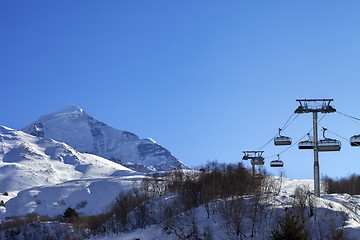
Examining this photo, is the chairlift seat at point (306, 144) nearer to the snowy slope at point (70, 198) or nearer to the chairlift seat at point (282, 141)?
the chairlift seat at point (282, 141)

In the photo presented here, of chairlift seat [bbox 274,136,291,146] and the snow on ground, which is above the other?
chairlift seat [bbox 274,136,291,146]

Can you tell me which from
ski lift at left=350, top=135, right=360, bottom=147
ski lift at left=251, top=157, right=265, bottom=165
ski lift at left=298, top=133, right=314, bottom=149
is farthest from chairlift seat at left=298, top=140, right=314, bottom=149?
ski lift at left=251, top=157, right=265, bottom=165

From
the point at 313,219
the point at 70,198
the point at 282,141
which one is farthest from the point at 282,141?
the point at 70,198

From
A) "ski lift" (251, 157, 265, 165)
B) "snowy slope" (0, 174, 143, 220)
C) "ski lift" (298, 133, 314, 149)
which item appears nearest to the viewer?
"ski lift" (298, 133, 314, 149)

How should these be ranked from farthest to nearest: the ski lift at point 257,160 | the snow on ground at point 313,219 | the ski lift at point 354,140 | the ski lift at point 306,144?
the ski lift at point 257,160, the snow on ground at point 313,219, the ski lift at point 306,144, the ski lift at point 354,140

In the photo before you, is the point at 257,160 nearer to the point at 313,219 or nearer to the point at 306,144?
the point at 313,219

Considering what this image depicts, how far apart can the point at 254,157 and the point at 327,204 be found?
37.7 ft

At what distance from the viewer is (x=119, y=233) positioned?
8994 cm

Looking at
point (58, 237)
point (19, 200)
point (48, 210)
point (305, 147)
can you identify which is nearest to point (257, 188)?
point (305, 147)

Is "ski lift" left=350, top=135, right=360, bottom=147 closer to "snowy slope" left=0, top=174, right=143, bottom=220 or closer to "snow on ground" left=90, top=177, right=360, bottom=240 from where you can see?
"snow on ground" left=90, top=177, right=360, bottom=240

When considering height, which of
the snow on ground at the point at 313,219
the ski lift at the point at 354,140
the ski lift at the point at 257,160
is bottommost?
the snow on ground at the point at 313,219

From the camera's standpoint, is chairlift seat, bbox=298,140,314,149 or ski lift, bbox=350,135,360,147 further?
chairlift seat, bbox=298,140,314,149

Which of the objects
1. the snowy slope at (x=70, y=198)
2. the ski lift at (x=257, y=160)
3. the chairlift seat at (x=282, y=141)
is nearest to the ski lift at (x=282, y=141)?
the chairlift seat at (x=282, y=141)

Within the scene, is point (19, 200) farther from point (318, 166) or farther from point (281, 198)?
point (318, 166)
